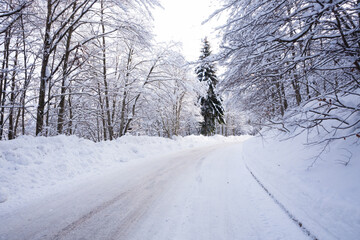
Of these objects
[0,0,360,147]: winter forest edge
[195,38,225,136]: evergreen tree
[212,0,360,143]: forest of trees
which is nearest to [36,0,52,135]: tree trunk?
[0,0,360,147]: winter forest edge

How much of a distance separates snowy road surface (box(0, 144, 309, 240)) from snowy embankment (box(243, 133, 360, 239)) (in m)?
0.29

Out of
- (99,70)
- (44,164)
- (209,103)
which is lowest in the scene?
(44,164)

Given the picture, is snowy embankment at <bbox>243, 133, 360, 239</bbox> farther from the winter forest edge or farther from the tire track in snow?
the winter forest edge

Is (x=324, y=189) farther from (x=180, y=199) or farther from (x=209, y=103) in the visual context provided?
(x=209, y=103)

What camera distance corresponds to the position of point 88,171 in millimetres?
5633

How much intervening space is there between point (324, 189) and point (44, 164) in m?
6.79

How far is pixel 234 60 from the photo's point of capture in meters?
3.53

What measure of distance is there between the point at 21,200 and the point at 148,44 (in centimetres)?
676

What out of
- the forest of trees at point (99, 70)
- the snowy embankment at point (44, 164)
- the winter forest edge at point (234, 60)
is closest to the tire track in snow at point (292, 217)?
the winter forest edge at point (234, 60)

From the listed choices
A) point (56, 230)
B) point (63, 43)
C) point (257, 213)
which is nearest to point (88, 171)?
point (56, 230)

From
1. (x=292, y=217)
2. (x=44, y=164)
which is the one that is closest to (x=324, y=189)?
(x=292, y=217)

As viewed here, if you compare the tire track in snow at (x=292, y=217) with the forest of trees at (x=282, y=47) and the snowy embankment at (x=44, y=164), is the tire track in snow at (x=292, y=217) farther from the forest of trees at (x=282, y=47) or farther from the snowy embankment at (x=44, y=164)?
the snowy embankment at (x=44, y=164)

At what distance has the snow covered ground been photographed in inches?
89.7

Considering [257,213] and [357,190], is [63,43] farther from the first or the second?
[357,190]
